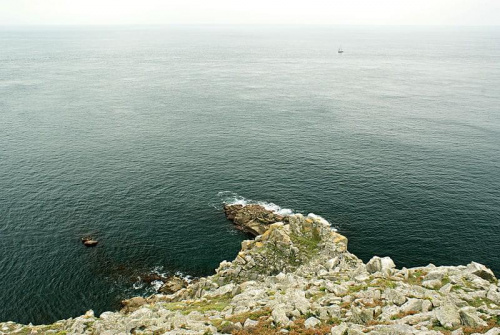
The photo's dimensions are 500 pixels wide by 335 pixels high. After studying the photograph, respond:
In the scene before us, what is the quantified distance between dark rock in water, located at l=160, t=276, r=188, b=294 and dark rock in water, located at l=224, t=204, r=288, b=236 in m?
22.3

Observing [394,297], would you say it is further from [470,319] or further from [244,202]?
[244,202]

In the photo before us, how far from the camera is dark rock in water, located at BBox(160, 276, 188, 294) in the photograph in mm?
74806

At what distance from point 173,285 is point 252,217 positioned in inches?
→ 1101

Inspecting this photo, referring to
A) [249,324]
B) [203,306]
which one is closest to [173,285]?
[203,306]

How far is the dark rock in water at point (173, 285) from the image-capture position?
2945 inches

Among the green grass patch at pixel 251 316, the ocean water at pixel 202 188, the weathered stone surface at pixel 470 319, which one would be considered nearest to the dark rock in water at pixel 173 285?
the ocean water at pixel 202 188

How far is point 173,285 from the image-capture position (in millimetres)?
76125

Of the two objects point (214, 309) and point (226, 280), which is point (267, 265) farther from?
point (214, 309)

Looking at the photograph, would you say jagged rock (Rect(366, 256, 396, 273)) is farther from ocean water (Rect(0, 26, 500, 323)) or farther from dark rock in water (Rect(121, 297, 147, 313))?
dark rock in water (Rect(121, 297, 147, 313))

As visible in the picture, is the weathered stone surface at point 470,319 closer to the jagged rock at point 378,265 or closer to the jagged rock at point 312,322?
the jagged rock at point 312,322

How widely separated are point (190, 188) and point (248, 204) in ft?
65.0

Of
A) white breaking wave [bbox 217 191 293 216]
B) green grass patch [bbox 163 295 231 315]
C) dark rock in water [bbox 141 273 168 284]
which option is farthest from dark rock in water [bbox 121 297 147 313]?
white breaking wave [bbox 217 191 293 216]

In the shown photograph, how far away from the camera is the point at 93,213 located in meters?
99.1

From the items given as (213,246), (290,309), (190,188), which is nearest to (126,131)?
(190,188)
